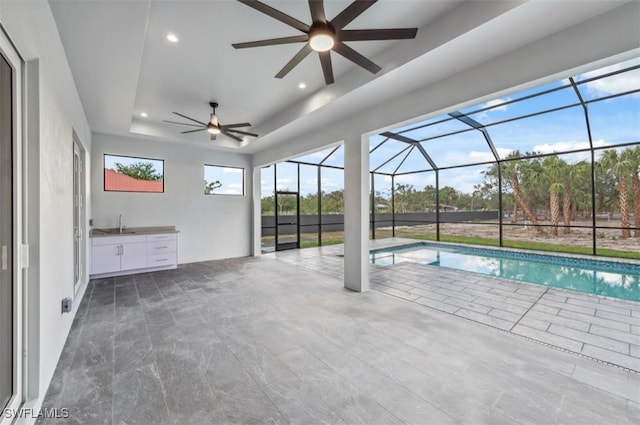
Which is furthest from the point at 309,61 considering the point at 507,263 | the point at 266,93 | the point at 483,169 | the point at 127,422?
the point at 483,169

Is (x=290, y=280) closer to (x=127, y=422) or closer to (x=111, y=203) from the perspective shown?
(x=127, y=422)

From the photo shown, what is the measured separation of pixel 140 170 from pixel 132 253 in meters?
1.92

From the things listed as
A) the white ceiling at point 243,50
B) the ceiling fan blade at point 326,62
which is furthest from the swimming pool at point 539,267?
the ceiling fan blade at point 326,62

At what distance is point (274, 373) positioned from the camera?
2152 millimetres

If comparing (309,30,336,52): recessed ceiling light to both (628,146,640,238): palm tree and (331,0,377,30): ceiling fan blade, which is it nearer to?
(331,0,377,30): ceiling fan blade

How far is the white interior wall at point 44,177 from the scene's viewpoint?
1.74 m

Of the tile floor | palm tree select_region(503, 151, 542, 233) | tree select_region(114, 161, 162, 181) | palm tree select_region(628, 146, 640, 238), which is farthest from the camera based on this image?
palm tree select_region(503, 151, 542, 233)

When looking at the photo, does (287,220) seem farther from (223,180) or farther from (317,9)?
(317,9)

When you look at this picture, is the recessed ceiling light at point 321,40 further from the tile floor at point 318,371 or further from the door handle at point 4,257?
the tile floor at point 318,371

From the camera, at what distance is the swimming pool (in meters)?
4.61

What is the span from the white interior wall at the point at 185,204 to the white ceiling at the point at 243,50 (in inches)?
56.5

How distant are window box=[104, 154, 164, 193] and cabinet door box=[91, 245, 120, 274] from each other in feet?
4.36

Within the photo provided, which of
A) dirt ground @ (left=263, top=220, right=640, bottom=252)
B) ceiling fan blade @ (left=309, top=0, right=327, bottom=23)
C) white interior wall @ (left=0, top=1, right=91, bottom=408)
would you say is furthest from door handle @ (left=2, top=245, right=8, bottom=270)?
dirt ground @ (left=263, top=220, right=640, bottom=252)

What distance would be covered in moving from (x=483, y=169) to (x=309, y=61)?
24.6 feet
